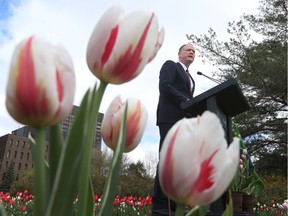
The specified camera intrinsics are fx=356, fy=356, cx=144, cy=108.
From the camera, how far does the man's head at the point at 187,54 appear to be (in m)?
2.87

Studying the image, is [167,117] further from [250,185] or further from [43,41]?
[43,41]

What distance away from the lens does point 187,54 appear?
2871 mm

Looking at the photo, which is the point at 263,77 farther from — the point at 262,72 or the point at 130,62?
the point at 130,62

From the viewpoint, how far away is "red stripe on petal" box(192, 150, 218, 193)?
370 mm

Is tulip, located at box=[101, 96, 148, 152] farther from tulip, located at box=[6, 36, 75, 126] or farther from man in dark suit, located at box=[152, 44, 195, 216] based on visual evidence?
man in dark suit, located at box=[152, 44, 195, 216]

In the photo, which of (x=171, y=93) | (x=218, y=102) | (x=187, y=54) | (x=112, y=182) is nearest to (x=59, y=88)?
(x=112, y=182)

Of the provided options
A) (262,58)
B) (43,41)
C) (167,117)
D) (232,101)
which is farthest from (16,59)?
(262,58)

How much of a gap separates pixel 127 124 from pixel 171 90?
6.75 feet

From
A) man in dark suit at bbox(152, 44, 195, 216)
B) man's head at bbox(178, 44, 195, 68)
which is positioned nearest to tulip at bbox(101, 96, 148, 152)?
man in dark suit at bbox(152, 44, 195, 216)

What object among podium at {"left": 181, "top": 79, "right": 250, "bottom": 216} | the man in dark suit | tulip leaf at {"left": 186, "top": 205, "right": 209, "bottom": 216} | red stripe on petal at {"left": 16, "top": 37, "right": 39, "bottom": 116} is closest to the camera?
red stripe on petal at {"left": 16, "top": 37, "right": 39, "bottom": 116}

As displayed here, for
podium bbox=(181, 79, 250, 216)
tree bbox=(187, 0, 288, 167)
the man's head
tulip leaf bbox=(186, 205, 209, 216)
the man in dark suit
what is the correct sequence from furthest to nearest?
1. tree bbox=(187, 0, 288, 167)
2. the man's head
3. the man in dark suit
4. podium bbox=(181, 79, 250, 216)
5. tulip leaf bbox=(186, 205, 209, 216)

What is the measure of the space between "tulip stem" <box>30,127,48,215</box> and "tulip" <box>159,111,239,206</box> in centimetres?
13

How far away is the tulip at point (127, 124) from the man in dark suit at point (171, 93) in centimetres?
200

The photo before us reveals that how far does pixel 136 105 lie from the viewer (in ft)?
1.87
